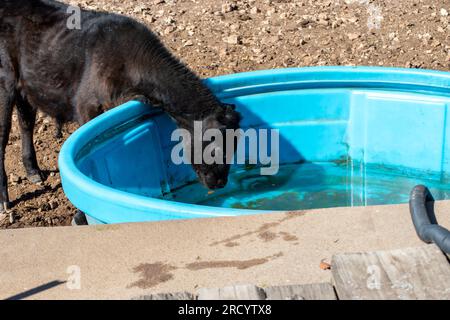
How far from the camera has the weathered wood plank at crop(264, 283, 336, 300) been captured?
2783 mm

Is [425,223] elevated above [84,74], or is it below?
below

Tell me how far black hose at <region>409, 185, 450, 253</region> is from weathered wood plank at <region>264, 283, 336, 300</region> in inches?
21.4

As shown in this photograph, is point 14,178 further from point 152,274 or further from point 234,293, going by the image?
point 234,293

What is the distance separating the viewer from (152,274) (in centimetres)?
329

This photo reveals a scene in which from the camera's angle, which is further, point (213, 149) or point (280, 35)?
point (280, 35)

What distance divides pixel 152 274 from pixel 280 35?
17.5 feet

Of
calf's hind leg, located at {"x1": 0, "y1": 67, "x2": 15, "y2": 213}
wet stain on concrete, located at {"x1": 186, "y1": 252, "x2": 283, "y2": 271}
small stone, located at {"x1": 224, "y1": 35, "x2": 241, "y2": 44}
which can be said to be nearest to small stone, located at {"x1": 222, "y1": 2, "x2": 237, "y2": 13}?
small stone, located at {"x1": 224, "y1": 35, "x2": 241, "y2": 44}

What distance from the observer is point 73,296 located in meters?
3.14

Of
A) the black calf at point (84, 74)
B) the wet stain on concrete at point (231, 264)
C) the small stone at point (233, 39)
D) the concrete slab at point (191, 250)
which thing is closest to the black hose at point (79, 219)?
the black calf at point (84, 74)

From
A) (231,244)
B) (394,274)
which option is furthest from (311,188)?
(394,274)

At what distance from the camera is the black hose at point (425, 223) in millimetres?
3096

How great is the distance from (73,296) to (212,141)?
9.13ft
